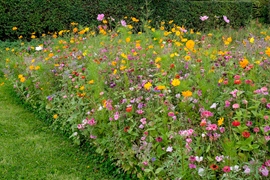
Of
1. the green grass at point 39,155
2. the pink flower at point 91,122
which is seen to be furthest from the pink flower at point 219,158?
the pink flower at point 91,122

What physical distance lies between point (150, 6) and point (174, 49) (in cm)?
745

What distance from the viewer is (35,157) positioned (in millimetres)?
3395

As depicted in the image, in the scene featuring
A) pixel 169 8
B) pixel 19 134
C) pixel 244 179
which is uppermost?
pixel 244 179

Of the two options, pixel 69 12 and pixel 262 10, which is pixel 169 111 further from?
pixel 262 10

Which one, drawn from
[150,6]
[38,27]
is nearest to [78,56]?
[38,27]

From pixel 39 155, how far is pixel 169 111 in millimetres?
1481

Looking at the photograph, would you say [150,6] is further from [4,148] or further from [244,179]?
[244,179]

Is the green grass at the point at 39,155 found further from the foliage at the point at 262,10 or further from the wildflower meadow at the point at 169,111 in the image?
the foliage at the point at 262,10

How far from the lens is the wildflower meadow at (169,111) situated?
7.61ft

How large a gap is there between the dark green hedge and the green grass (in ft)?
17.1

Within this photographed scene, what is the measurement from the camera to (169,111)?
2.87m

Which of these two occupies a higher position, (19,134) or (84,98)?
(84,98)

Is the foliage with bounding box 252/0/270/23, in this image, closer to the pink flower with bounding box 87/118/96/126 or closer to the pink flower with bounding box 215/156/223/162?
the pink flower with bounding box 87/118/96/126

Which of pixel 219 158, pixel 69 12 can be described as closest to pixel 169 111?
pixel 219 158
